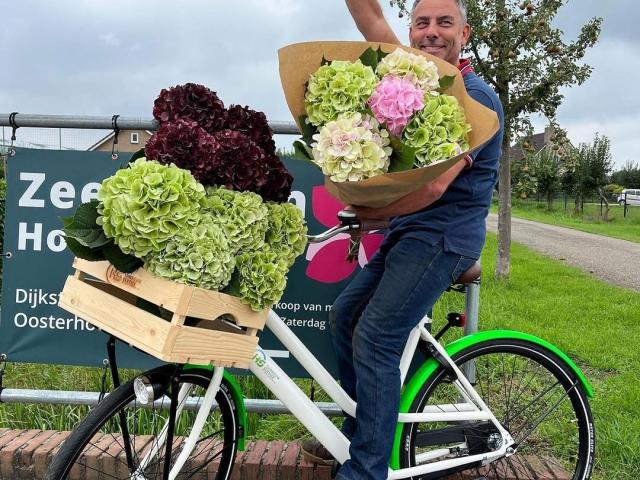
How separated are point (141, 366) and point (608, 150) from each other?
112ft

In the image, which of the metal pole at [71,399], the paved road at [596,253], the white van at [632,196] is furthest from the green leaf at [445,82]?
the white van at [632,196]

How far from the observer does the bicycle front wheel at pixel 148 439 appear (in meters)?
2.08

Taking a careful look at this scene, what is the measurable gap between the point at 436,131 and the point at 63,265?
2318 mm

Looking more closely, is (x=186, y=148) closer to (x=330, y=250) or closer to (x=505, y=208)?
(x=330, y=250)

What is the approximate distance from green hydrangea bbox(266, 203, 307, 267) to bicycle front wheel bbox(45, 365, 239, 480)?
1.99ft

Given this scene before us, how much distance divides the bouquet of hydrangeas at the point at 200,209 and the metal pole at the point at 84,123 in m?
0.97

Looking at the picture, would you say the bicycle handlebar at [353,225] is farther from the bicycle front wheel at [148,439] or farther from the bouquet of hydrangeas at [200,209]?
the bicycle front wheel at [148,439]

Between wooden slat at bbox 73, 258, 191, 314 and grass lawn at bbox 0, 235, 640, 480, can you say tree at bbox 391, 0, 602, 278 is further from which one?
wooden slat at bbox 73, 258, 191, 314

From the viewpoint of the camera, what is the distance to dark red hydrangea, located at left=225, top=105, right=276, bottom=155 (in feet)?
6.98

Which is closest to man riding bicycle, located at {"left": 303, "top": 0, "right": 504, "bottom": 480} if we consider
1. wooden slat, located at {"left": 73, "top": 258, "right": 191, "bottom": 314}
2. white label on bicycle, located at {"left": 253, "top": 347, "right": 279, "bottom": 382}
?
white label on bicycle, located at {"left": 253, "top": 347, "right": 279, "bottom": 382}

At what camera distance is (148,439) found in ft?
8.50

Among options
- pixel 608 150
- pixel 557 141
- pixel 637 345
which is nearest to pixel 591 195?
pixel 608 150

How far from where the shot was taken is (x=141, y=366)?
336cm

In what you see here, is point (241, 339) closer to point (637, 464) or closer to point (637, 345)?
point (637, 464)
